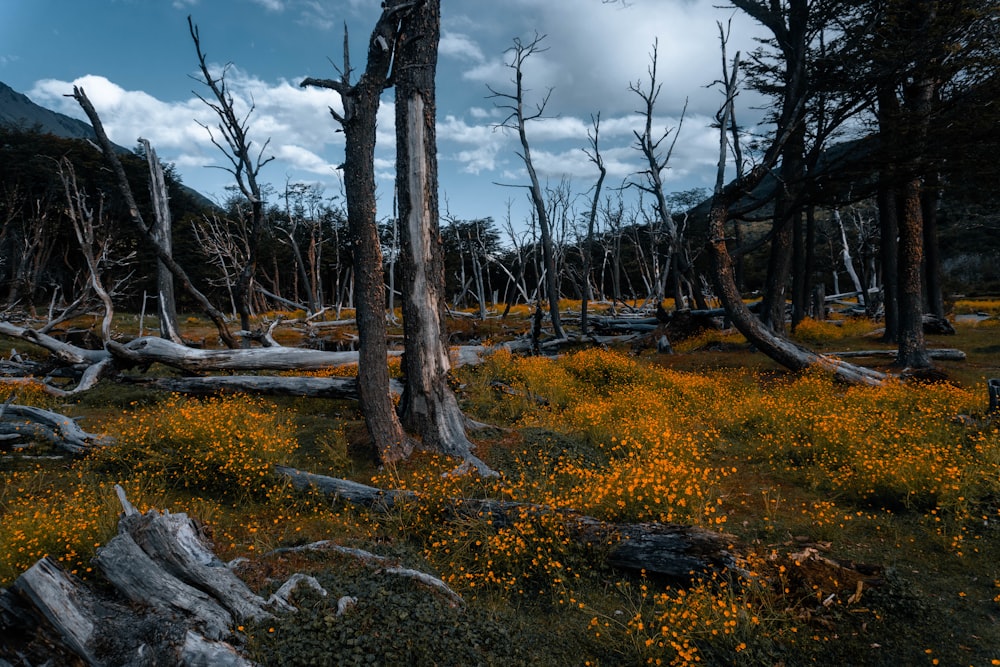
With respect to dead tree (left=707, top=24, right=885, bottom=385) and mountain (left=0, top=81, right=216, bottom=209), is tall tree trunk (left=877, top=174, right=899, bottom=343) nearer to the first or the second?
dead tree (left=707, top=24, right=885, bottom=385)

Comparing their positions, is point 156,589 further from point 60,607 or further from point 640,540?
point 640,540

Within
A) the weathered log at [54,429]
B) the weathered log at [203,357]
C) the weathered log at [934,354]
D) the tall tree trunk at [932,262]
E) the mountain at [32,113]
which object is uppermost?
the mountain at [32,113]

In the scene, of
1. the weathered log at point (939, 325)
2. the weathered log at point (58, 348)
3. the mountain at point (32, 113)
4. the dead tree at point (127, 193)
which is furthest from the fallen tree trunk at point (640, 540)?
the mountain at point (32, 113)

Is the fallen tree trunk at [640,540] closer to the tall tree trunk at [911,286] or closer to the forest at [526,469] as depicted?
the forest at [526,469]

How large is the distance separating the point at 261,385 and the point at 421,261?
17.2 ft

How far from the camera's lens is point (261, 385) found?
1074 cm

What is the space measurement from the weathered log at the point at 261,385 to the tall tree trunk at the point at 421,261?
2363mm

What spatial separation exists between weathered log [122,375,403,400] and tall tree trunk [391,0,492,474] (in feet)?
7.75

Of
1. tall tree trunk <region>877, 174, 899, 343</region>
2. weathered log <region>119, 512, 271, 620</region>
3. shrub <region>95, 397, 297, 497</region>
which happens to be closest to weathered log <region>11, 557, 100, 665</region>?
weathered log <region>119, 512, 271, 620</region>

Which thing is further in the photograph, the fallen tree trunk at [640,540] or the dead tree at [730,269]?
the dead tree at [730,269]

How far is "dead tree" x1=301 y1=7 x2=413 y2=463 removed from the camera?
7141 millimetres

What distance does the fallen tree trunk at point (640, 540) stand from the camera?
4.52m

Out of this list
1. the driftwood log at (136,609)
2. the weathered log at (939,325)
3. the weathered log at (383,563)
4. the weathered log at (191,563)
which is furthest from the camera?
the weathered log at (939,325)

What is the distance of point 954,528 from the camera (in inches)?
209
